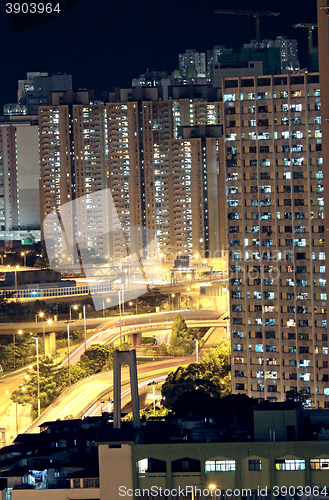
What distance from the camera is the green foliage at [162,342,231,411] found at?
35.7 m

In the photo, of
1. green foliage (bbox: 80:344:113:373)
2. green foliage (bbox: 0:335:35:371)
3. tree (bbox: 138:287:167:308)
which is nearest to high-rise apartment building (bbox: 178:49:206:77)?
tree (bbox: 138:287:167:308)

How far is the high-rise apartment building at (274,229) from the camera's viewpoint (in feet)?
127

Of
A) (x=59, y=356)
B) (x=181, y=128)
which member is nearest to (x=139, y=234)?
(x=181, y=128)

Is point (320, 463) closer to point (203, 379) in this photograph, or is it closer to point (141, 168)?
point (203, 379)

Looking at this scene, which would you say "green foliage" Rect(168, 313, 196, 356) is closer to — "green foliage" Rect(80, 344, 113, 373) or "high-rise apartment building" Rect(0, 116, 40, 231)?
"green foliage" Rect(80, 344, 113, 373)

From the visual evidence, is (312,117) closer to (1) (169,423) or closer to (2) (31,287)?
(1) (169,423)

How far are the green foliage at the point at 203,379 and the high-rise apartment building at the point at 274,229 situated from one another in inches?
58.3

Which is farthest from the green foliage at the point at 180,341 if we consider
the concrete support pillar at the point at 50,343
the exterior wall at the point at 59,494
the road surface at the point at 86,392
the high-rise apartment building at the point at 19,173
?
the high-rise apartment building at the point at 19,173

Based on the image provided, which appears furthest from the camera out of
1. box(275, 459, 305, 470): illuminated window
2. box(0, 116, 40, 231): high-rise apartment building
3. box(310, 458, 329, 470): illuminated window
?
box(0, 116, 40, 231): high-rise apartment building

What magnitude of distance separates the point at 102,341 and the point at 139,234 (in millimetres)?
40414

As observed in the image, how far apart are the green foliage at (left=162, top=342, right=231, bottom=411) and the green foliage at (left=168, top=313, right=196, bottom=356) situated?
28.0ft

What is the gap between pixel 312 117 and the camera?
38.9 metres

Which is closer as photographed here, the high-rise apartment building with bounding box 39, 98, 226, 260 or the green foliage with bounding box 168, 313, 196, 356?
the green foliage with bounding box 168, 313, 196, 356

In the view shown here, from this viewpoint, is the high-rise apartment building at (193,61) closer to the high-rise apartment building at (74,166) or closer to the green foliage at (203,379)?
the high-rise apartment building at (74,166)
